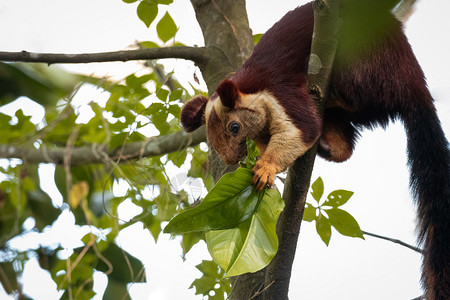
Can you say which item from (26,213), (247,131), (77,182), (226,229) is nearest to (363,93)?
(247,131)

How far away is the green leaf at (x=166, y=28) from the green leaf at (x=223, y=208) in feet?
3.59

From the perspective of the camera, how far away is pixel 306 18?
1.96 m

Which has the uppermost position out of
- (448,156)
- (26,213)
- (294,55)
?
(294,55)

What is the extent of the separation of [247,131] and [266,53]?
0.35 m

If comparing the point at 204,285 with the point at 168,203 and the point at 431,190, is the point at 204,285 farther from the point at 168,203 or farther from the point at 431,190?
the point at 431,190

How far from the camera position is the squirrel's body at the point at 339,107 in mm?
1639

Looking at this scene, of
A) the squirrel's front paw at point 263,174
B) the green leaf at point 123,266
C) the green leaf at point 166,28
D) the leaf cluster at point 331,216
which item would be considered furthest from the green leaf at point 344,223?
the green leaf at point 166,28

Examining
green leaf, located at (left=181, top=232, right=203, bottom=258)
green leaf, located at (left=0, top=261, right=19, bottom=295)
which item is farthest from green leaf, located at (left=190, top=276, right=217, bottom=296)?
green leaf, located at (left=0, top=261, right=19, bottom=295)

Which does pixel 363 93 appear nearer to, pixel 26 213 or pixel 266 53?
pixel 266 53

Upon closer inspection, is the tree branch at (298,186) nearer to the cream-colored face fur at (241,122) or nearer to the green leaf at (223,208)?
the green leaf at (223,208)

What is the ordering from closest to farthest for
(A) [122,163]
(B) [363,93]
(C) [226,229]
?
(C) [226,229], (B) [363,93], (A) [122,163]

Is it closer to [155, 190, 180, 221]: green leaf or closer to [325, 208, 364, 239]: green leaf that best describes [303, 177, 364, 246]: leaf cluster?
A: [325, 208, 364, 239]: green leaf

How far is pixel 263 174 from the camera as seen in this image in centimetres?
146

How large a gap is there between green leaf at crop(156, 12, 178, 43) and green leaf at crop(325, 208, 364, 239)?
1098mm
